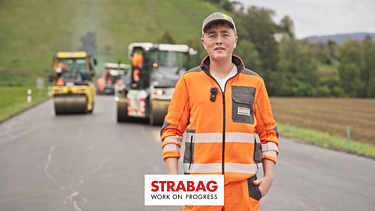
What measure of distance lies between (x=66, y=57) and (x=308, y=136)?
39.7ft

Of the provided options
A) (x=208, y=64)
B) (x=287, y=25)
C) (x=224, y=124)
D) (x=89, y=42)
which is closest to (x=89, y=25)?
(x=89, y=42)

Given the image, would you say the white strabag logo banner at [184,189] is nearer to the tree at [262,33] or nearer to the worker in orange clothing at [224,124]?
the worker in orange clothing at [224,124]

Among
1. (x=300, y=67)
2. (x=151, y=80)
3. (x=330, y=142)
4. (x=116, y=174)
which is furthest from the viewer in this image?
(x=300, y=67)

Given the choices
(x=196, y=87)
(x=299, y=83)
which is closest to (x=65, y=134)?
(x=196, y=87)

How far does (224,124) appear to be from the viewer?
9.09 ft

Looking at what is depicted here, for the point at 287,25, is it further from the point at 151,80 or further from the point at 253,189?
the point at 253,189

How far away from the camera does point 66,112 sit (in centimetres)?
2130

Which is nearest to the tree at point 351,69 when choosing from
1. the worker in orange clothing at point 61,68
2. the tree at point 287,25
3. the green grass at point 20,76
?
the tree at point 287,25

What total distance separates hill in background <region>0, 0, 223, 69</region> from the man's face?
98340 mm

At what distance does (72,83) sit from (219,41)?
62.5ft

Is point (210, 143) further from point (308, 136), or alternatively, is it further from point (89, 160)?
point (308, 136)

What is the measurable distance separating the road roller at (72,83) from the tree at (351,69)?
61.0 meters

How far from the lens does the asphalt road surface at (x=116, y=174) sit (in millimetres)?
6451

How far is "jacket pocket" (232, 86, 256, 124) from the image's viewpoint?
2.80 m
